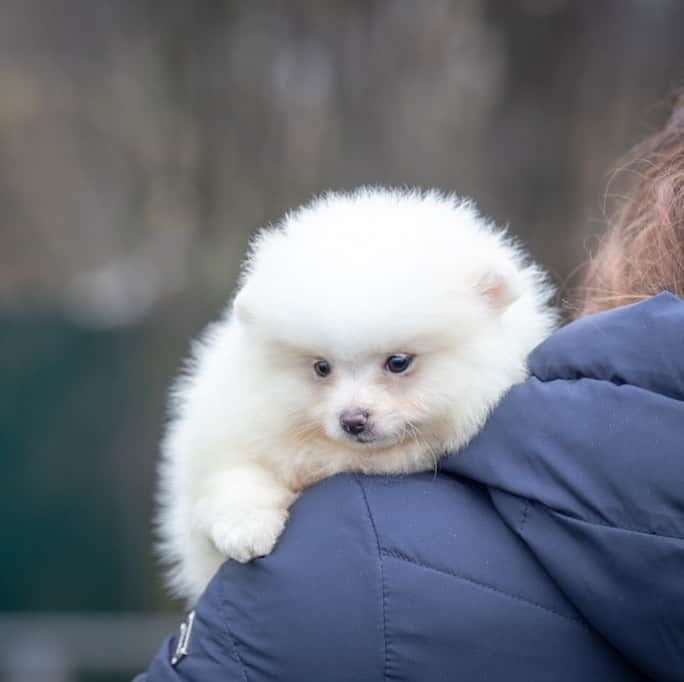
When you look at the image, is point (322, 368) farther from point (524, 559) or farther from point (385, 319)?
point (524, 559)

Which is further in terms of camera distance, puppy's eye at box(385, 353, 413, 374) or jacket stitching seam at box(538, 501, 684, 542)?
puppy's eye at box(385, 353, 413, 374)

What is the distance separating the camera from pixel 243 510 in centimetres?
234

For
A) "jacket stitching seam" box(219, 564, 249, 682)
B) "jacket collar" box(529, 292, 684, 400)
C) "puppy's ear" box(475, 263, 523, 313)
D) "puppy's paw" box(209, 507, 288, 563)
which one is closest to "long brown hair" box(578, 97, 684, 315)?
"puppy's ear" box(475, 263, 523, 313)

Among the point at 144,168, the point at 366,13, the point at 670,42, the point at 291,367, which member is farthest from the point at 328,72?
the point at 291,367

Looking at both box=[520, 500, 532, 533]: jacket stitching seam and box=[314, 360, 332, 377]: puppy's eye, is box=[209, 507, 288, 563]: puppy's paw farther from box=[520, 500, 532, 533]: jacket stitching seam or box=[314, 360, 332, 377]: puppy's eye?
box=[520, 500, 532, 533]: jacket stitching seam

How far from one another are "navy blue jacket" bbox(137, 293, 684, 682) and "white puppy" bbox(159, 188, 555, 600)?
0.36m

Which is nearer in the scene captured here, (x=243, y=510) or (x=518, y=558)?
(x=518, y=558)

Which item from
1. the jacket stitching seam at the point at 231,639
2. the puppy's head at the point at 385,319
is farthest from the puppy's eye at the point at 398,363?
the jacket stitching seam at the point at 231,639

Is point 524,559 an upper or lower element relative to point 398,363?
lower

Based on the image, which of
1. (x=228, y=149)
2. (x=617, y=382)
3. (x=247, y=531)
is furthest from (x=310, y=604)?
(x=228, y=149)

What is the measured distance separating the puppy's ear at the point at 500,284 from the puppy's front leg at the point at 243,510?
616mm

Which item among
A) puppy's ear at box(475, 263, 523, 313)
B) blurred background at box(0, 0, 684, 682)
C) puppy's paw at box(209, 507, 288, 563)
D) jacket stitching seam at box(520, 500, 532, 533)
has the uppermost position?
blurred background at box(0, 0, 684, 682)

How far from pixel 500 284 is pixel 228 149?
554cm

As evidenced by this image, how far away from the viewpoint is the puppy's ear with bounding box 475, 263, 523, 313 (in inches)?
102
